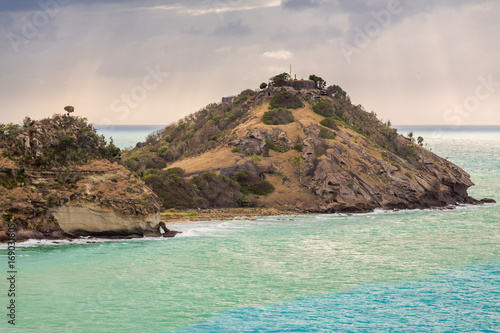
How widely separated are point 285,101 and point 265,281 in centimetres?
7176

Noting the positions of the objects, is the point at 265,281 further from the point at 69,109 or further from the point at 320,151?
the point at 320,151

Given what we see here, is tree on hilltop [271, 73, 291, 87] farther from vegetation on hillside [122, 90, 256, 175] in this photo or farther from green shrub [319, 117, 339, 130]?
→ green shrub [319, 117, 339, 130]

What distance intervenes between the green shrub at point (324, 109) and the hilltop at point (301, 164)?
0.69 ft

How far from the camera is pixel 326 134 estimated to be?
3514 inches

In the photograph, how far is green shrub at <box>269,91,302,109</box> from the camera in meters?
106

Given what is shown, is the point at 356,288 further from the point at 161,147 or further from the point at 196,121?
the point at 196,121

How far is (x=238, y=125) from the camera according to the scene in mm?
104500

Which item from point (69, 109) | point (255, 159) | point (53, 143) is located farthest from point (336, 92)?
point (53, 143)

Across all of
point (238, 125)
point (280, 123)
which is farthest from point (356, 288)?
point (238, 125)

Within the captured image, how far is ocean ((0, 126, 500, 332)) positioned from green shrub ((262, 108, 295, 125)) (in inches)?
1604

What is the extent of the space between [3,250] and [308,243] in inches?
1068

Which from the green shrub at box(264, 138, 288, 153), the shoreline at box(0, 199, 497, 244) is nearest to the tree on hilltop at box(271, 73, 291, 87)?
the green shrub at box(264, 138, 288, 153)

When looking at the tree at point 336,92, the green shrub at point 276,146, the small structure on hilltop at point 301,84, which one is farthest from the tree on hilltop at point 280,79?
the green shrub at point 276,146

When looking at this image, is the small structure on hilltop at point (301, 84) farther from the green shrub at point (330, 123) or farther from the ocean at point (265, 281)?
the ocean at point (265, 281)
